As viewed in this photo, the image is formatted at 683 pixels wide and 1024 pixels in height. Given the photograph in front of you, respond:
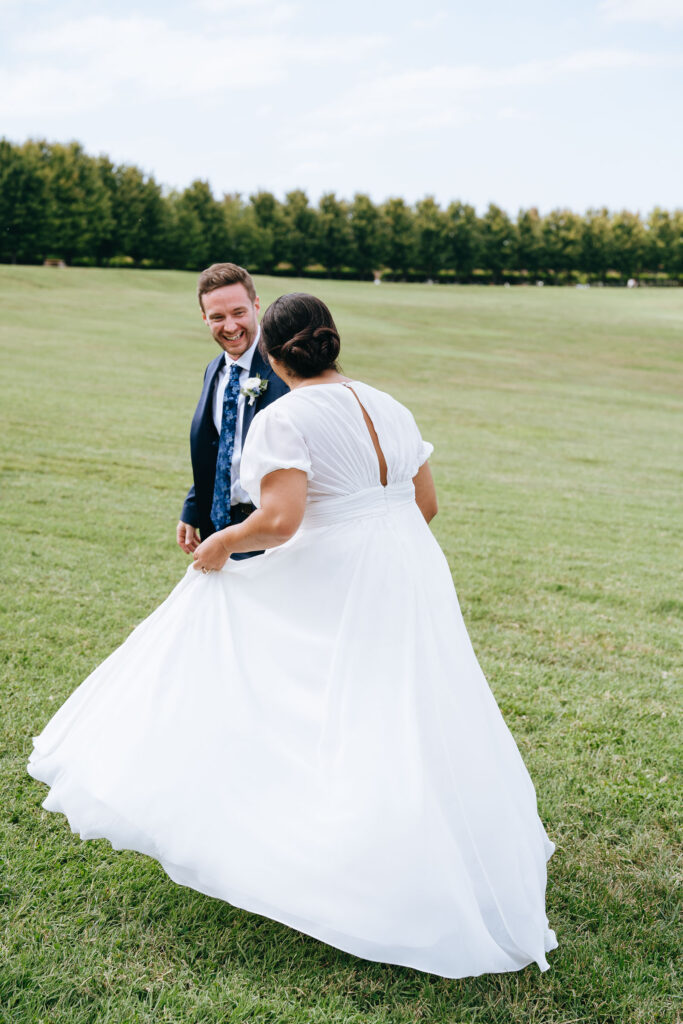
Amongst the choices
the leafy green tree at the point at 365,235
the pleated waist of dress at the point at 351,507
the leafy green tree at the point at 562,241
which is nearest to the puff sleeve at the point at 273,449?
the pleated waist of dress at the point at 351,507

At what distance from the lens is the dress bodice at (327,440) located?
299 centimetres

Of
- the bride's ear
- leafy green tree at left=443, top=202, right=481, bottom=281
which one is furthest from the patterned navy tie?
leafy green tree at left=443, top=202, right=481, bottom=281

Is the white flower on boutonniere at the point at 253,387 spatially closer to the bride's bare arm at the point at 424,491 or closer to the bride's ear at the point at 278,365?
the bride's ear at the point at 278,365

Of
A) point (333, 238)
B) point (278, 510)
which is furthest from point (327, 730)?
point (333, 238)

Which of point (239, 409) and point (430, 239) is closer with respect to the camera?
point (239, 409)

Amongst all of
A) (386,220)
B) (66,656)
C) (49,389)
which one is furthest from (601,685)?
(386,220)

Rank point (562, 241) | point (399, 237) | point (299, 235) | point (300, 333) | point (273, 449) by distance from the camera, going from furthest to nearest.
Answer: point (562, 241)
point (399, 237)
point (299, 235)
point (300, 333)
point (273, 449)

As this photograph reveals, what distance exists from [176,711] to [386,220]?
79.9m

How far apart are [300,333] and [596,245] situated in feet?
292

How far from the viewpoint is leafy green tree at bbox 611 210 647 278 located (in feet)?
278

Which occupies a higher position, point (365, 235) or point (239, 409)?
point (365, 235)

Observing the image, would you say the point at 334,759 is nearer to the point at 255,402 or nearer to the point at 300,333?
the point at 300,333

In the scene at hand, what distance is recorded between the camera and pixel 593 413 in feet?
71.1

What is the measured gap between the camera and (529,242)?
83.1 m
